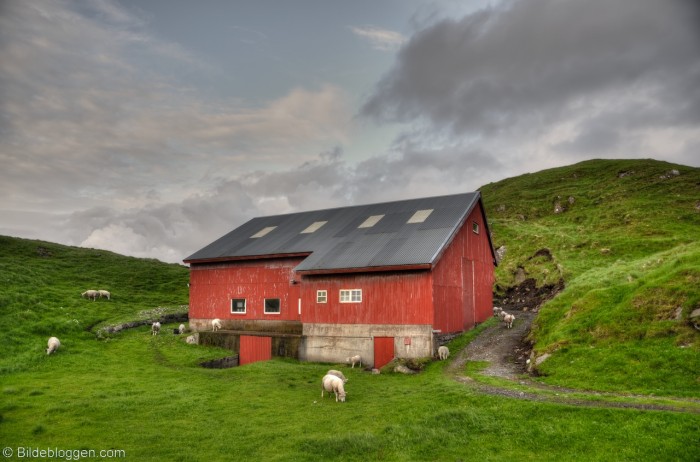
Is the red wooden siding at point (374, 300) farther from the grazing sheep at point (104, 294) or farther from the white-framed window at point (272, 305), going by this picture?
the grazing sheep at point (104, 294)

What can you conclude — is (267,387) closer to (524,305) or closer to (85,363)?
(85,363)

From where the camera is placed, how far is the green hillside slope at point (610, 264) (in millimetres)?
22922

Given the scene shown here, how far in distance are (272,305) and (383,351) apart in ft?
41.0

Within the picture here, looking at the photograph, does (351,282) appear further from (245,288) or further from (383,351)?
(245,288)

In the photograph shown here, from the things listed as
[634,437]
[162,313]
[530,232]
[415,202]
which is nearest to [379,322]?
[415,202]

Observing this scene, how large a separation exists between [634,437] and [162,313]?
4678 centimetres

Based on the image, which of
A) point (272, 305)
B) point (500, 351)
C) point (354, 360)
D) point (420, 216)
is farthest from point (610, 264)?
point (272, 305)

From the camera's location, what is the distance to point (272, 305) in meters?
41.8

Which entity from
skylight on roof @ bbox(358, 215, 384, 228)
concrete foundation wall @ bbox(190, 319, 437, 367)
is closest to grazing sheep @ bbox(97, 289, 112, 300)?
concrete foundation wall @ bbox(190, 319, 437, 367)

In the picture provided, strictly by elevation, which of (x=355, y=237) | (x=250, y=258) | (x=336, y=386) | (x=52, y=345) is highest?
(x=355, y=237)

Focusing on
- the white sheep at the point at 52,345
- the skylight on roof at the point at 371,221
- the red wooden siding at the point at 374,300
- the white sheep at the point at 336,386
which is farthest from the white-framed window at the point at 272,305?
the white sheep at the point at 336,386

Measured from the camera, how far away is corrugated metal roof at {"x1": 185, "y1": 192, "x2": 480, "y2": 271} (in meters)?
35.0

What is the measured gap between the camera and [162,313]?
51844mm

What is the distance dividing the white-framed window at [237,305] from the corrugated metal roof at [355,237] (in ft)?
13.0
